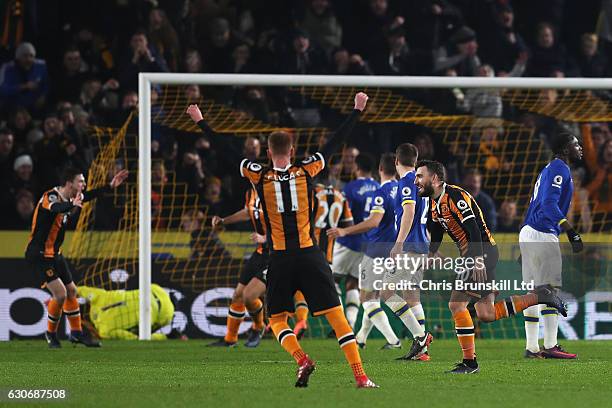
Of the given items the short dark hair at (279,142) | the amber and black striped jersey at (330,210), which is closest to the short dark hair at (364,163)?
the amber and black striped jersey at (330,210)

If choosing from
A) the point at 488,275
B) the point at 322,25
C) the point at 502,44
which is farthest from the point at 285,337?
the point at 502,44

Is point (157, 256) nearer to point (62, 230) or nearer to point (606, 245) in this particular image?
point (62, 230)

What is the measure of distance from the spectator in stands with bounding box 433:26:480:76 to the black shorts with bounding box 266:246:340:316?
10009mm

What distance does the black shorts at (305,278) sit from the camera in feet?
28.9

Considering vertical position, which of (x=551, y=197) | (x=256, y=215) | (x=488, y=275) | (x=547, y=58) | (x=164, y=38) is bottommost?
(x=488, y=275)

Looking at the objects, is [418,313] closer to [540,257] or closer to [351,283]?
[540,257]

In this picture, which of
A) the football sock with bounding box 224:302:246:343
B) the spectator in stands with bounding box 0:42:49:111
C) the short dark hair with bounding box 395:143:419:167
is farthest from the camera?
the spectator in stands with bounding box 0:42:49:111

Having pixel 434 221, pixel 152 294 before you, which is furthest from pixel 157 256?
pixel 434 221

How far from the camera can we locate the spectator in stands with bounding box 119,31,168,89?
17.6 meters

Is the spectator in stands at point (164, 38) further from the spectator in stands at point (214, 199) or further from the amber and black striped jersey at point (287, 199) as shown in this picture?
the amber and black striped jersey at point (287, 199)

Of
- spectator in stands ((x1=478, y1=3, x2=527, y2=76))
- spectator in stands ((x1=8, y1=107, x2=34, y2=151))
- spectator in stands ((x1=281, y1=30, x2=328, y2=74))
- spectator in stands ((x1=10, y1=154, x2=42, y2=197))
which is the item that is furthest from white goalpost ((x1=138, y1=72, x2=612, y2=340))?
spectator in stands ((x1=478, y1=3, x2=527, y2=76))

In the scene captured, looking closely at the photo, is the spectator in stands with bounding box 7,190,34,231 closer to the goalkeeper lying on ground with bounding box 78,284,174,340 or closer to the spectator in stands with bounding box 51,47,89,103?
the goalkeeper lying on ground with bounding box 78,284,174,340

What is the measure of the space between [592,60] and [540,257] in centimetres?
790

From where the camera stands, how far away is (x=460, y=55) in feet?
61.1
